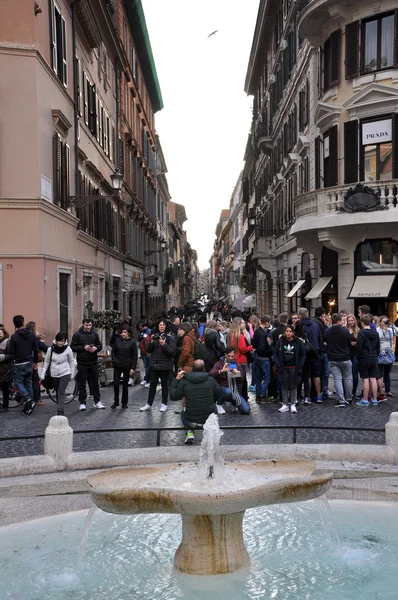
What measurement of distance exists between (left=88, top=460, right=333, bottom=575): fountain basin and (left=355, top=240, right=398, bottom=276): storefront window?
15.9 m

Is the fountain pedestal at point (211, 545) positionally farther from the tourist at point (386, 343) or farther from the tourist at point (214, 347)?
the tourist at point (386, 343)

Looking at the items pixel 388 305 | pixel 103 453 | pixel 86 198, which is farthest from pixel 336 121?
pixel 103 453

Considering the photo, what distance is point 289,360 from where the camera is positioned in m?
11.4

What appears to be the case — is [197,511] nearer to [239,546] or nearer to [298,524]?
[239,546]

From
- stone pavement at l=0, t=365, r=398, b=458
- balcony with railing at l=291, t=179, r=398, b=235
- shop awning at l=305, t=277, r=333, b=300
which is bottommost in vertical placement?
stone pavement at l=0, t=365, r=398, b=458

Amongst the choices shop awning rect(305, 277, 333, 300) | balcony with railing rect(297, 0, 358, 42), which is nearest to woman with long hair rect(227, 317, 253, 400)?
shop awning rect(305, 277, 333, 300)

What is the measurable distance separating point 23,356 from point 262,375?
4673 millimetres

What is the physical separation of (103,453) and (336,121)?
54.0 feet

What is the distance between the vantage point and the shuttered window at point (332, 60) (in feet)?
69.4

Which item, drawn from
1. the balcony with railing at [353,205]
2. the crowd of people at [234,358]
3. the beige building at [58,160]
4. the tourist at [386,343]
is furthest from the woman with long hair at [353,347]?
the balcony with railing at [353,205]

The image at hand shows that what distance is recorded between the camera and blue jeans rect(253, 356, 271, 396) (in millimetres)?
12781

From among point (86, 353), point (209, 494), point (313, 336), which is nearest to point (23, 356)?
point (86, 353)

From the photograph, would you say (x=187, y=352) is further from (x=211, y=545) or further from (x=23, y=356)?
(x=211, y=545)

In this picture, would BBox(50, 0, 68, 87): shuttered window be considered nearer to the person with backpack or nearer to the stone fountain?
the person with backpack
